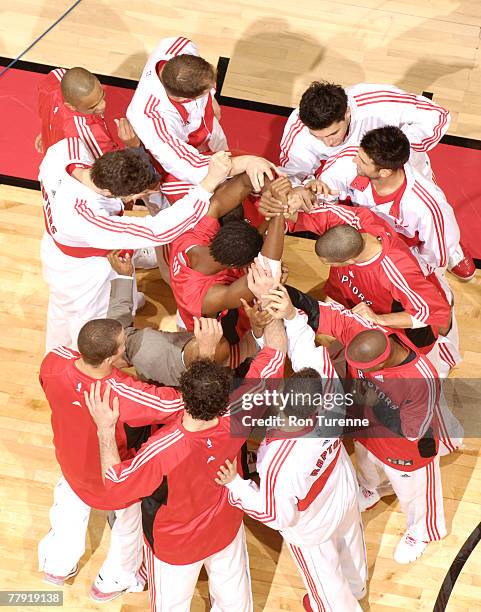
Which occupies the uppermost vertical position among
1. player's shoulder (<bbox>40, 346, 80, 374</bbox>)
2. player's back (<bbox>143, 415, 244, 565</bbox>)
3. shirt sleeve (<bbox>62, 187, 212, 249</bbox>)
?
shirt sleeve (<bbox>62, 187, 212, 249</bbox>)

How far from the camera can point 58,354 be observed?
4590 millimetres

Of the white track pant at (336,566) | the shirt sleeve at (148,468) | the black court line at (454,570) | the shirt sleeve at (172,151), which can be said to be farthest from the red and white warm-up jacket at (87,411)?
the black court line at (454,570)

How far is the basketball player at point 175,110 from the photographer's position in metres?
5.02

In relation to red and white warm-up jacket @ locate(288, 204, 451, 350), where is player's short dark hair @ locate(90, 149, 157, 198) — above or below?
above

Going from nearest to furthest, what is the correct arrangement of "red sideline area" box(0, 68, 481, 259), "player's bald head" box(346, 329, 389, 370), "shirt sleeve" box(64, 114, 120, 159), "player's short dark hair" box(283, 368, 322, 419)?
"player's short dark hair" box(283, 368, 322, 419) < "player's bald head" box(346, 329, 389, 370) < "shirt sleeve" box(64, 114, 120, 159) < "red sideline area" box(0, 68, 481, 259)

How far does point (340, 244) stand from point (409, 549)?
1975 mm

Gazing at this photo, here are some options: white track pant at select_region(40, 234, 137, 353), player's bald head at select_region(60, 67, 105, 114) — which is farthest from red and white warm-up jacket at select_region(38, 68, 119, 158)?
white track pant at select_region(40, 234, 137, 353)

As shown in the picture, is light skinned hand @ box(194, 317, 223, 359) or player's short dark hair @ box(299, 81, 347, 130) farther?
player's short dark hair @ box(299, 81, 347, 130)

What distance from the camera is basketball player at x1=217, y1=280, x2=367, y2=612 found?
168 inches

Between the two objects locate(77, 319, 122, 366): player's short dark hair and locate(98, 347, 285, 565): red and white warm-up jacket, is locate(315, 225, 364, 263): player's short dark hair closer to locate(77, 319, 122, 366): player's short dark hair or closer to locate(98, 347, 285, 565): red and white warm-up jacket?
locate(98, 347, 285, 565): red and white warm-up jacket

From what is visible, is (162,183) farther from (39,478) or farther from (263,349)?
(39,478)

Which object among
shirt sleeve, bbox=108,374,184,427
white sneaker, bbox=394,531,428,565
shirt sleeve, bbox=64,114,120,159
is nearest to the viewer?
shirt sleeve, bbox=108,374,184,427

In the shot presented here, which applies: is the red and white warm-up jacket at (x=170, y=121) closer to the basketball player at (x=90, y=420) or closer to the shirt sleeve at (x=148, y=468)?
the basketball player at (x=90, y=420)

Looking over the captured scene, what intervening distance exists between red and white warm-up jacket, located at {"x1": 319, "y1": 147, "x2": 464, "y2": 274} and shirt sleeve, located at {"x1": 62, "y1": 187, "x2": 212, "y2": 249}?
85 cm
